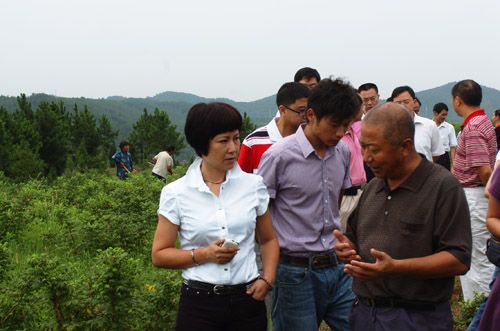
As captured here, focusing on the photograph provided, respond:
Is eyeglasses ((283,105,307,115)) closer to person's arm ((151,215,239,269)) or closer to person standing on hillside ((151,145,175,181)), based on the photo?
person's arm ((151,215,239,269))

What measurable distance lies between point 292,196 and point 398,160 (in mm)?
803

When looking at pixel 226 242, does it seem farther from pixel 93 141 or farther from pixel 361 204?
pixel 93 141

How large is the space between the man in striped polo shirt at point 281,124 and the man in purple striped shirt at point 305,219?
26.2 inches

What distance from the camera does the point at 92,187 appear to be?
11.1 m

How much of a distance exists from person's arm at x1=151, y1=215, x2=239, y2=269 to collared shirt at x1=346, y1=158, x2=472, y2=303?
0.57 m

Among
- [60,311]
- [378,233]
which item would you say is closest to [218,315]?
[378,233]

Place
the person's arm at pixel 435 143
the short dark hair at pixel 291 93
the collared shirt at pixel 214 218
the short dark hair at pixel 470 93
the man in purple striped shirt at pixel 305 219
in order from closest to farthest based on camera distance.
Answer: the collared shirt at pixel 214 218 → the man in purple striped shirt at pixel 305 219 → the short dark hair at pixel 291 93 → the short dark hair at pixel 470 93 → the person's arm at pixel 435 143

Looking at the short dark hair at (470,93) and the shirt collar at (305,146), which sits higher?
the short dark hair at (470,93)

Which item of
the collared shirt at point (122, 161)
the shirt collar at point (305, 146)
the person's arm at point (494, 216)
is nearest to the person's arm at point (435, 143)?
the shirt collar at point (305, 146)

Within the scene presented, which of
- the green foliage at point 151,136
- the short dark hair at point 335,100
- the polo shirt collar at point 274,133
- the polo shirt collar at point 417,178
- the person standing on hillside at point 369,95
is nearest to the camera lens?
the polo shirt collar at point 417,178

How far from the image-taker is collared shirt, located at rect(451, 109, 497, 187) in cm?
430

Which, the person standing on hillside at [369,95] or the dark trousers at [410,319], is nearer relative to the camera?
the dark trousers at [410,319]

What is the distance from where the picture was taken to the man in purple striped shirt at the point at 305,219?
285 cm

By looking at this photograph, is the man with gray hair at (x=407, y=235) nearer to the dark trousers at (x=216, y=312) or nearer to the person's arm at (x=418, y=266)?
the person's arm at (x=418, y=266)
